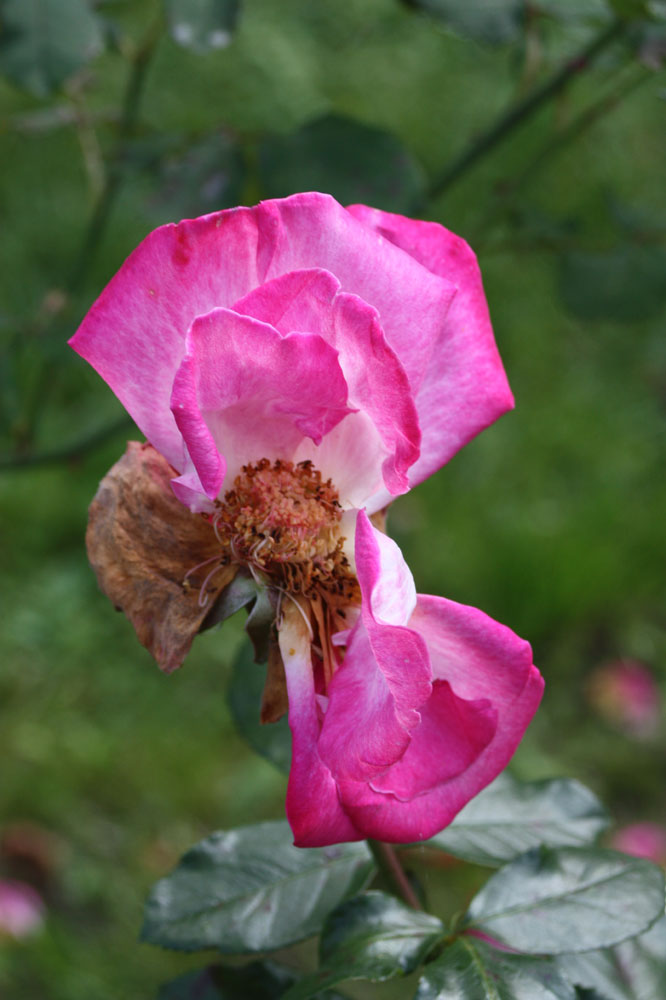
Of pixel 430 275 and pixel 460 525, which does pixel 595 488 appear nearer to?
pixel 460 525

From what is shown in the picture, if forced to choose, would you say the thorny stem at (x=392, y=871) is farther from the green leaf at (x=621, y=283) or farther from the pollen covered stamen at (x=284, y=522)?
the green leaf at (x=621, y=283)

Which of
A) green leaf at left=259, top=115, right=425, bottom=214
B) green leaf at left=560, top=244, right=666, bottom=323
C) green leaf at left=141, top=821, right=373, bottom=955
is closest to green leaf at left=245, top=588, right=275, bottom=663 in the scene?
green leaf at left=141, top=821, right=373, bottom=955

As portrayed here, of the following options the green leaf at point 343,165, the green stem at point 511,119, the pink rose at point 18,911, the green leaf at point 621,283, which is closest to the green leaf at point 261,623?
the green leaf at point 343,165

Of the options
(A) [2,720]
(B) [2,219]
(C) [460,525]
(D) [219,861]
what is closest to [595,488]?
(C) [460,525]

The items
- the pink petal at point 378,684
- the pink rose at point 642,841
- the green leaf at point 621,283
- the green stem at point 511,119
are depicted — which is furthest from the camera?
the pink rose at point 642,841

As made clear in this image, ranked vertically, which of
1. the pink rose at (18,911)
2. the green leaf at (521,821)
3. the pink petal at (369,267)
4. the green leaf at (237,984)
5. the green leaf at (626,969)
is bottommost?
the pink rose at (18,911)

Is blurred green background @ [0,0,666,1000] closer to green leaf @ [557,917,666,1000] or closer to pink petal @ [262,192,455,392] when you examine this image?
pink petal @ [262,192,455,392]
